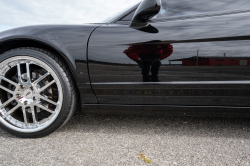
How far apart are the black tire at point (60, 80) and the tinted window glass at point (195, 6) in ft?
3.03

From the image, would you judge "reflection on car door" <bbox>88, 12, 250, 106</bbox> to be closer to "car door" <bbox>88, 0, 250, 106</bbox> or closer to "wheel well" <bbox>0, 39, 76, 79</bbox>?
"car door" <bbox>88, 0, 250, 106</bbox>

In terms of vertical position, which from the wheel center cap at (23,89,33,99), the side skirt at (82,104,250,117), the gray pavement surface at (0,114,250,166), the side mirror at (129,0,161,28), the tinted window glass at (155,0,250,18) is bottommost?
the gray pavement surface at (0,114,250,166)

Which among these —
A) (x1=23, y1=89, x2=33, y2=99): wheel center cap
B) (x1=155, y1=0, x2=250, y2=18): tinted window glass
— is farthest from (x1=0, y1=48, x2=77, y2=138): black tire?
(x1=155, y1=0, x2=250, y2=18): tinted window glass

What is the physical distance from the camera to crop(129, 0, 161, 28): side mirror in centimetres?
118

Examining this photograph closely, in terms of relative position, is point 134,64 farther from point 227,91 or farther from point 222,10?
point 222,10

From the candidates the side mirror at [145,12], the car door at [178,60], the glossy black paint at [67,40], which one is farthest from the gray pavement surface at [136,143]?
the side mirror at [145,12]

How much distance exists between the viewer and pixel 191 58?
1234mm

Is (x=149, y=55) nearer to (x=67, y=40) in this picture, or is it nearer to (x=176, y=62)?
(x=176, y=62)

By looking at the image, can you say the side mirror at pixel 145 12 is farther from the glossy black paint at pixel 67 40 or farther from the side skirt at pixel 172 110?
the side skirt at pixel 172 110

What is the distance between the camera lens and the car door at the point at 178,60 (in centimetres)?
121

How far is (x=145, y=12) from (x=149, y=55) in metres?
0.32

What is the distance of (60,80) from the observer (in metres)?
1.34

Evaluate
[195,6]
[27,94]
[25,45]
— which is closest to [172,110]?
[195,6]

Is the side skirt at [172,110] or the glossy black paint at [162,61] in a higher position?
the glossy black paint at [162,61]
